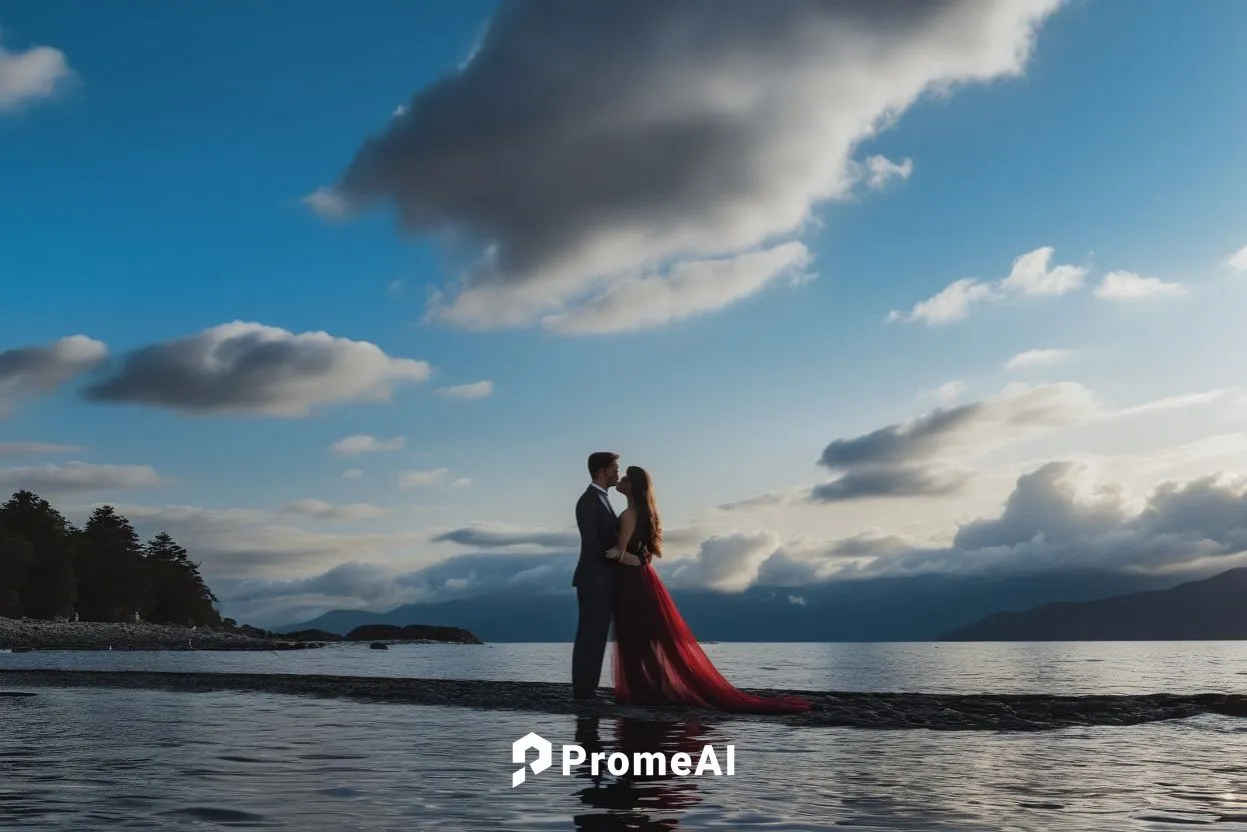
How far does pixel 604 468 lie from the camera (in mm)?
16125

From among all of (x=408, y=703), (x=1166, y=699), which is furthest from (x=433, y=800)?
(x=1166, y=699)

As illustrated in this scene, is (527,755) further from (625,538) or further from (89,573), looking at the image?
(89,573)

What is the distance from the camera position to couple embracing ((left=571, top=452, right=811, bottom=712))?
16078 millimetres

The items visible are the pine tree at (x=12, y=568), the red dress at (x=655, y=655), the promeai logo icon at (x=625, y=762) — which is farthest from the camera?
the pine tree at (x=12, y=568)

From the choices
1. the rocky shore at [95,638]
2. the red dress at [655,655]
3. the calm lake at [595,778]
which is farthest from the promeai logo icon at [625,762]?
the rocky shore at [95,638]

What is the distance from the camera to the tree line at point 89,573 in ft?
400

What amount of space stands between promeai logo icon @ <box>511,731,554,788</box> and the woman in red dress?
442cm

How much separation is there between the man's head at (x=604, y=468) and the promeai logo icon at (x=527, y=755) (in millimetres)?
5013

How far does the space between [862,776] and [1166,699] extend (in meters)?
10.8

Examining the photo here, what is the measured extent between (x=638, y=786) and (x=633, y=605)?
8.03 metres

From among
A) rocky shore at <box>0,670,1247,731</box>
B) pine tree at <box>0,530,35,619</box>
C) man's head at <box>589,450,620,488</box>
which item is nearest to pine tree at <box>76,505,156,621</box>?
pine tree at <box>0,530,35,619</box>

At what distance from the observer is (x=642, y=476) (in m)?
16.1

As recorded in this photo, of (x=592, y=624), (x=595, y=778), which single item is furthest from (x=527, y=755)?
(x=592, y=624)

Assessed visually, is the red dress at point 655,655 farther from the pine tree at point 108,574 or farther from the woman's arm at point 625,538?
the pine tree at point 108,574
